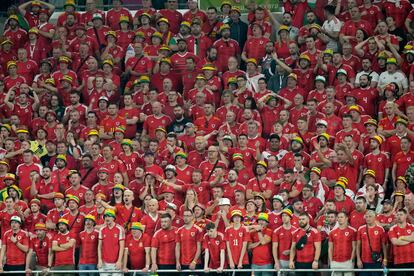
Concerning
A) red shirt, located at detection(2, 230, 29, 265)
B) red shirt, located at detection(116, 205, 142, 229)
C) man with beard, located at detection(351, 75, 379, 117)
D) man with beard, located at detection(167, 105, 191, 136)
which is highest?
man with beard, located at detection(351, 75, 379, 117)

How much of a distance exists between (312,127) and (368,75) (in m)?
1.84

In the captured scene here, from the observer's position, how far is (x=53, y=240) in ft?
95.7

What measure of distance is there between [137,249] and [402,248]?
5325 millimetres

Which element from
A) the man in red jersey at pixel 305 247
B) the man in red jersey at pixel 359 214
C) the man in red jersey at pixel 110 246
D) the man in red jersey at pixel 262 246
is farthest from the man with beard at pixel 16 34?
the man in red jersey at pixel 359 214

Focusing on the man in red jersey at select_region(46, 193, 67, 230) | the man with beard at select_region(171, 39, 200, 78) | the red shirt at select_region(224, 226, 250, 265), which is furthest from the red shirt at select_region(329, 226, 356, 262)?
the man with beard at select_region(171, 39, 200, 78)

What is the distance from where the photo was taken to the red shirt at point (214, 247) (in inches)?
1105

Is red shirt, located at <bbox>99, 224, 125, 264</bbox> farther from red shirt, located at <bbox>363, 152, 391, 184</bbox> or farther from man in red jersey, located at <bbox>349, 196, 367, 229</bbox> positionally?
red shirt, located at <bbox>363, 152, 391, 184</bbox>

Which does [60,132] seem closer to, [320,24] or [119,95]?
[119,95]

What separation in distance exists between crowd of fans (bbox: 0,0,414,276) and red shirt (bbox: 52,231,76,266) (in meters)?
0.03

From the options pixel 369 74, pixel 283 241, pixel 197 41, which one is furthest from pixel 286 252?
pixel 197 41

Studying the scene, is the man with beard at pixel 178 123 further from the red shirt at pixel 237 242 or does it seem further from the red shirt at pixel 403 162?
the red shirt at pixel 403 162

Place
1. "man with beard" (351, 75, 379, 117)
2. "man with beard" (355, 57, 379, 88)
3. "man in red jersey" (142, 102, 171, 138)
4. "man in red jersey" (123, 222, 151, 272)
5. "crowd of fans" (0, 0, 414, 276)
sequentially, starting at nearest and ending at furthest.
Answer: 1. "crowd of fans" (0, 0, 414, 276)
2. "man in red jersey" (123, 222, 151, 272)
3. "man with beard" (351, 75, 379, 117)
4. "man with beard" (355, 57, 379, 88)
5. "man in red jersey" (142, 102, 171, 138)

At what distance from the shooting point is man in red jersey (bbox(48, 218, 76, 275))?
28953mm

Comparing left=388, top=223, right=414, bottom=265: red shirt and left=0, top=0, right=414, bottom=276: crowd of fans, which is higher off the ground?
left=0, top=0, right=414, bottom=276: crowd of fans
